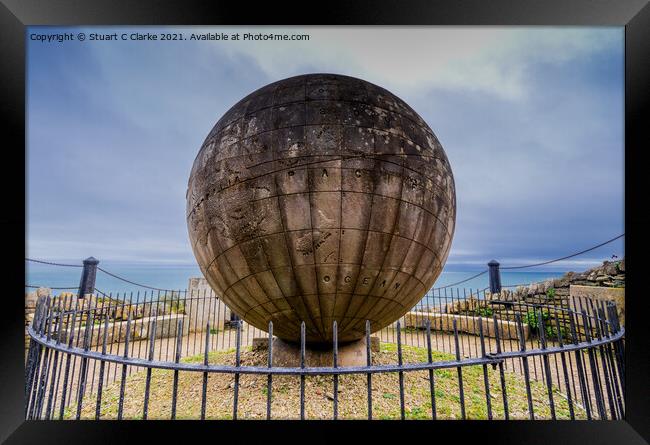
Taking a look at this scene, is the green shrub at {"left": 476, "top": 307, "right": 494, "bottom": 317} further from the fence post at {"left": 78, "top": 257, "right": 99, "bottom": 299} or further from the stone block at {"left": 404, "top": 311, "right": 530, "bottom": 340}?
the fence post at {"left": 78, "top": 257, "right": 99, "bottom": 299}

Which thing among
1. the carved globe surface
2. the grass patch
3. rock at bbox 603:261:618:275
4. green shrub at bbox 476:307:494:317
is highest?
the carved globe surface

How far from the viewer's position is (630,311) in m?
3.24

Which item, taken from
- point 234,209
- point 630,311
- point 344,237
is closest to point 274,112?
point 234,209

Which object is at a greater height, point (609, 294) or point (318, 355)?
point (609, 294)

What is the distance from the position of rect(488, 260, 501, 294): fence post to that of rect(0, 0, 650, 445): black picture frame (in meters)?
8.72

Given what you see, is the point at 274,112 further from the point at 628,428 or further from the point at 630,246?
the point at 628,428

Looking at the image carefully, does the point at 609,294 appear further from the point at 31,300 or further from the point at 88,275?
the point at 88,275

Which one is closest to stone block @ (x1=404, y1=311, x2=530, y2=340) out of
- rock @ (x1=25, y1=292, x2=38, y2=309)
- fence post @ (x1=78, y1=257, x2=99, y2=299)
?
rock @ (x1=25, y1=292, x2=38, y2=309)

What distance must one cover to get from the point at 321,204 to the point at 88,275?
9805 mm

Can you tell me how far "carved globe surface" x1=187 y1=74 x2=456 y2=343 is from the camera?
3.83 metres

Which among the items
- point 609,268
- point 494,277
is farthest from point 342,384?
point 494,277

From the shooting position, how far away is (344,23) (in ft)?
10.4

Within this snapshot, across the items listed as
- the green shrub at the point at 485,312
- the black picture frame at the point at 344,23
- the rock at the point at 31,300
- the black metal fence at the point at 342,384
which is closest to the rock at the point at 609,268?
the green shrub at the point at 485,312

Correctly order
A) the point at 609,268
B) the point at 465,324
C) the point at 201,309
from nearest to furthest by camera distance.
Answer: the point at 609,268 → the point at 465,324 → the point at 201,309
